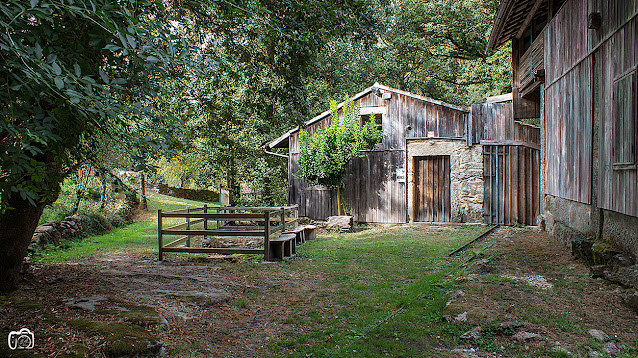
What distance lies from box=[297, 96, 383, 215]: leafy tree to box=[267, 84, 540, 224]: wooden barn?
82 cm

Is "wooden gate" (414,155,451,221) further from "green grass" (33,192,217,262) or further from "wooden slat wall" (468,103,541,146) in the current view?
"green grass" (33,192,217,262)

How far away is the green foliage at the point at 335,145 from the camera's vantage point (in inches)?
543

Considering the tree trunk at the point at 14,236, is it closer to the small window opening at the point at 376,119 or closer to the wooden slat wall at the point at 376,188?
the wooden slat wall at the point at 376,188

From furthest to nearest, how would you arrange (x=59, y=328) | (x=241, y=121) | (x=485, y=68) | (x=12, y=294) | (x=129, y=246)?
(x=485, y=68)
(x=241, y=121)
(x=129, y=246)
(x=12, y=294)
(x=59, y=328)

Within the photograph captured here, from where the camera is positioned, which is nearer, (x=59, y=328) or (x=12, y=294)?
(x=59, y=328)

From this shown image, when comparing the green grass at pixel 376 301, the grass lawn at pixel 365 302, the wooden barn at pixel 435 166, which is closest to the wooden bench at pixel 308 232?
the green grass at pixel 376 301

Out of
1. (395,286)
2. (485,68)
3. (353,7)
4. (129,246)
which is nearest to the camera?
(395,286)

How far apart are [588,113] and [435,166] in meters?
7.75

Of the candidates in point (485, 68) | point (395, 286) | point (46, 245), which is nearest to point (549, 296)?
point (395, 286)

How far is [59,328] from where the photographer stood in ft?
11.9

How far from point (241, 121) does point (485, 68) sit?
12.2 meters

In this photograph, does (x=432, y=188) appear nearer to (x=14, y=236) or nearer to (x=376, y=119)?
(x=376, y=119)

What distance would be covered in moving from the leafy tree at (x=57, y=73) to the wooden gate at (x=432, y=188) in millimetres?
10906

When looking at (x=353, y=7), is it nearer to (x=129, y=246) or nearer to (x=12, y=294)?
(x=12, y=294)
